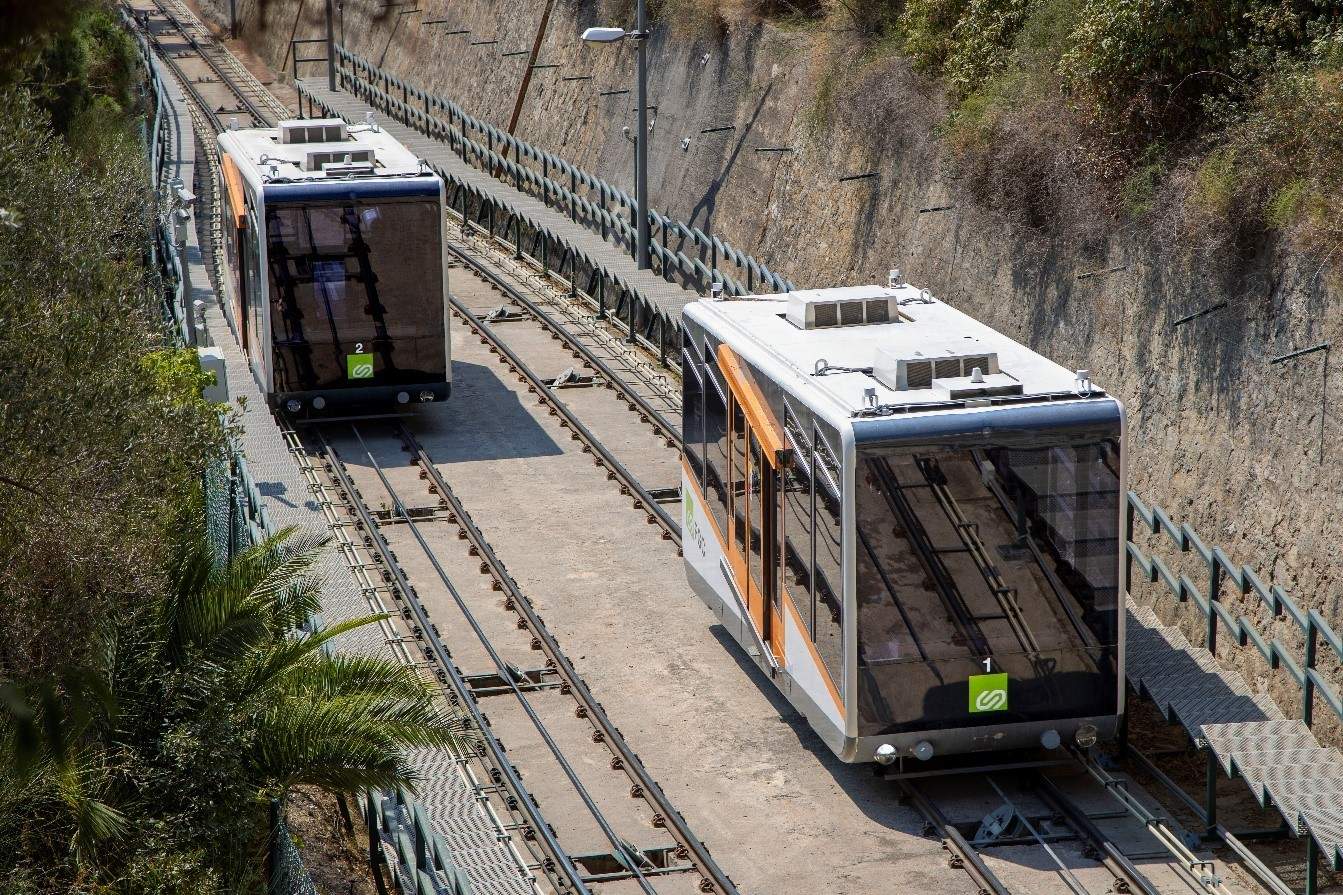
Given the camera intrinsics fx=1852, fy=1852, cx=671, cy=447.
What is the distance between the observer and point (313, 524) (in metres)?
17.5

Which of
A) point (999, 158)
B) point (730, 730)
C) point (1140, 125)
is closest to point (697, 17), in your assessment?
point (999, 158)

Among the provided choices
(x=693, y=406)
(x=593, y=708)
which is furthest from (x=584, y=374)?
(x=593, y=708)

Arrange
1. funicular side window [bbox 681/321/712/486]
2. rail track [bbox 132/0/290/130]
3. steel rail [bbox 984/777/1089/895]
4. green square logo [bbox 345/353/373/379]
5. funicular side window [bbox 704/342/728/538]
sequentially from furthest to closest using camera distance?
rail track [bbox 132/0/290/130] < green square logo [bbox 345/353/373/379] < funicular side window [bbox 681/321/712/486] < funicular side window [bbox 704/342/728/538] < steel rail [bbox 984/777/1089/895]

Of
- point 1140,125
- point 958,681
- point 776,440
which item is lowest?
point 958,681

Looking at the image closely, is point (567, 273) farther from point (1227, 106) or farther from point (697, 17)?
point (1227, 106)

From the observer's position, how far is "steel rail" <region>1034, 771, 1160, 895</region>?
11.2 metres

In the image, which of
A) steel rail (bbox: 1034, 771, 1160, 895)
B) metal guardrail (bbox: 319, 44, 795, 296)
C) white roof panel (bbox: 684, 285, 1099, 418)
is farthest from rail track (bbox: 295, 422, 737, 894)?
metal guardrail (bbox: 319, 44, 795, 296)

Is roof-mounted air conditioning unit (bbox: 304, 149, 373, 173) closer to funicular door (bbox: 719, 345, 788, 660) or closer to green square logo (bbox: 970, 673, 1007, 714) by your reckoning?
funicular door (bbox: 719, 345, 788, 660)

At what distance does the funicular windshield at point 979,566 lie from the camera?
11672 mm

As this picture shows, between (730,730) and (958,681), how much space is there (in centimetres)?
256

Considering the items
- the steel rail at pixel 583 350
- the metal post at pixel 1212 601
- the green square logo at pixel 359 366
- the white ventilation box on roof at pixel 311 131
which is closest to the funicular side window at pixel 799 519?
the metal post at pixel 1212 601

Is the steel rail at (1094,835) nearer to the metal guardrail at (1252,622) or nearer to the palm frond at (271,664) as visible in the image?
the metal guardrail at (1252,622)

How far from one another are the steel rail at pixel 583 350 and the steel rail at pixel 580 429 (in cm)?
78

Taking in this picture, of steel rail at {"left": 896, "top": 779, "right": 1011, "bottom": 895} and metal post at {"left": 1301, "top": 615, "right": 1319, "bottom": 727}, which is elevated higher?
metal post at {"left": 1301, "top": 615, "right": 1319, "bottom": 727}
